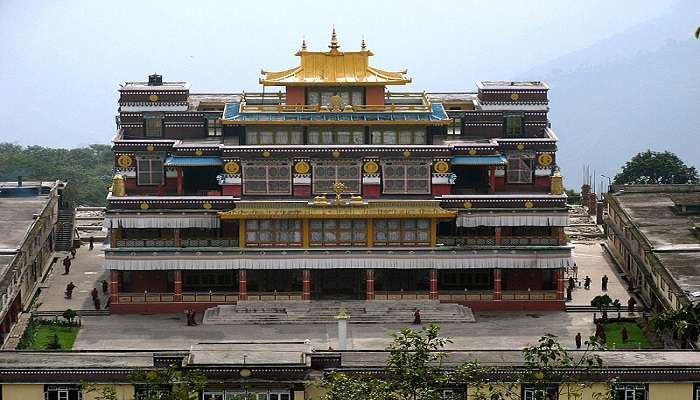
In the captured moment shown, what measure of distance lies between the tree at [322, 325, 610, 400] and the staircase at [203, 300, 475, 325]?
1892 centimetres

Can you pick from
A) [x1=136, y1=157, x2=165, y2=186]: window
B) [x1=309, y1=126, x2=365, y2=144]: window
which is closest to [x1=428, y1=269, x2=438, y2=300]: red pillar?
[x1=309, y1=126, x2=365, y2=144]: window

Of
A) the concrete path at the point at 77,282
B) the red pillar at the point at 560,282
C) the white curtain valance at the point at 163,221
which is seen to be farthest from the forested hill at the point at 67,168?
the red pillar at the point at 560,282

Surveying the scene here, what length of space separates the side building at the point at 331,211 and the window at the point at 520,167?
27.9 inches

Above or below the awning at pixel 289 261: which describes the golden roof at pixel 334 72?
above

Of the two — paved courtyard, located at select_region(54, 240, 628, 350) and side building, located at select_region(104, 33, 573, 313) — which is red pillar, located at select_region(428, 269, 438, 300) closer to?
side building, located at select_region(104, 33, 573, 313)

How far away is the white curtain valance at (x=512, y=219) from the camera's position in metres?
81.7

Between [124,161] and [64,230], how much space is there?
1268 cm

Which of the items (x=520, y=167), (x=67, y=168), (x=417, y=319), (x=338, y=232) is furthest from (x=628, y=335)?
(x=67, y=168)

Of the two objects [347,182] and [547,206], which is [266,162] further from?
[547,206]

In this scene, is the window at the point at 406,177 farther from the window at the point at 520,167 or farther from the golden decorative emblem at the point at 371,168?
the window at the point at 520,167

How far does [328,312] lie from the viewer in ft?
264

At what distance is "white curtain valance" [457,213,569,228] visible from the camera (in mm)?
81688

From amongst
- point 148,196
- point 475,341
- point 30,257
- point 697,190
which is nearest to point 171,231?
point 148,196

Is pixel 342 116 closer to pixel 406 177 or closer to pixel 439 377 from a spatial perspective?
pixel 406 177
